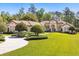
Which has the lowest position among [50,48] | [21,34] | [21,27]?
[50,48]

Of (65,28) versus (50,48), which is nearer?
(50,48)

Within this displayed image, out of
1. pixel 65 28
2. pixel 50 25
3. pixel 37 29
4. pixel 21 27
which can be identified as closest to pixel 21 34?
pixel 21 27

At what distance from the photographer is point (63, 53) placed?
14.7ft

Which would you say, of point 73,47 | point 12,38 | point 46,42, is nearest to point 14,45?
point 12,38

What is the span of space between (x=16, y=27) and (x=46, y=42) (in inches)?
18.5

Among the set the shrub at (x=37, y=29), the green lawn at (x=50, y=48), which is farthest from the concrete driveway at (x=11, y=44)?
the shrub at (x=37, y=29)

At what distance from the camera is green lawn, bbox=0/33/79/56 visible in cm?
448

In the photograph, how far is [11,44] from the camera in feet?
14.9

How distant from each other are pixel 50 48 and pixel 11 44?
1.78ft

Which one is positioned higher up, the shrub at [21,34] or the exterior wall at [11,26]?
the exterior wall at [11,26]

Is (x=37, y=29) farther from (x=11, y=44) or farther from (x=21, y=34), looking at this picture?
(x=11, y=44)

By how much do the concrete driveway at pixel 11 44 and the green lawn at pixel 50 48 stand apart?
54mm

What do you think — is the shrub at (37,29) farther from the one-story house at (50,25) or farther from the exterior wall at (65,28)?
the exterior wall at (65,28)

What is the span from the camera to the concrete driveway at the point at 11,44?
4.49m
